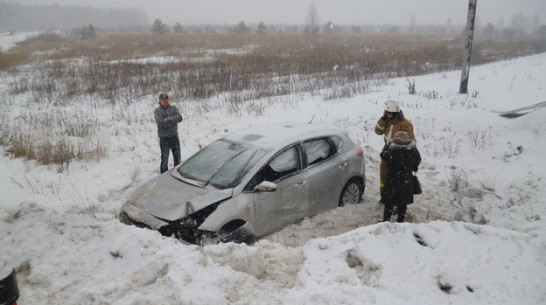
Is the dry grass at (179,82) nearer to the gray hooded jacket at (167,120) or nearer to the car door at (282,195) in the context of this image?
the gray hooded jacket at (167,120)

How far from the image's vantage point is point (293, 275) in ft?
11.2

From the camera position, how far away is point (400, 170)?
5.22 meters

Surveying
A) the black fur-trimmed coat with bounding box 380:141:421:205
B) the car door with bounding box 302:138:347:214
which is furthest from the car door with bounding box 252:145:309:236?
the black fur-trimmed coat with bounding box 380:141:421:205

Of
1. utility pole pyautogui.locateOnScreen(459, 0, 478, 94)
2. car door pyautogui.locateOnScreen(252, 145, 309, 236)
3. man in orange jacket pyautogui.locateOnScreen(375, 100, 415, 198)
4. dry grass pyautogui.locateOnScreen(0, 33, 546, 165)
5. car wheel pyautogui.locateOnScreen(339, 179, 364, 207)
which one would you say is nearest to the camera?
car door pyautogui.locateOnScreen(252, 145, 309, 236)

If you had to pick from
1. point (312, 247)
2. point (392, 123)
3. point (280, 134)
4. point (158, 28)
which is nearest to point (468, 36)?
point (392, 123)

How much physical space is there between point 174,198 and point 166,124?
10.3ft

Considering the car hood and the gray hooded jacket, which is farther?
the gray hooded jacket

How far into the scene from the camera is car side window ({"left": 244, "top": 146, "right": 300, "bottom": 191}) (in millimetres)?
4887

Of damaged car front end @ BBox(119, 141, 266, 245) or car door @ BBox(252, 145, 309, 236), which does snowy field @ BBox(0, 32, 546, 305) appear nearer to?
car door @ BBox(252, 145, 309, 236)

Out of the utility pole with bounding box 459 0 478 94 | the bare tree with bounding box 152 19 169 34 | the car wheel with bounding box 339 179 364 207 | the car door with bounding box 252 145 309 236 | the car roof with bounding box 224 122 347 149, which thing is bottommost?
the car wheel with bounding box 339 179 364 207

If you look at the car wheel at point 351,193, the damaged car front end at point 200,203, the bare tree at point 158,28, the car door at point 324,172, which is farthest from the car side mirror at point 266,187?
the bare tree at point 158,28

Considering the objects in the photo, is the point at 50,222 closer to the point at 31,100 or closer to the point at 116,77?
the point at 31,100

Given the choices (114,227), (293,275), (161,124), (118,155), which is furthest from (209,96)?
(293,275)

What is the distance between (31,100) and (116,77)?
4.60 meters
